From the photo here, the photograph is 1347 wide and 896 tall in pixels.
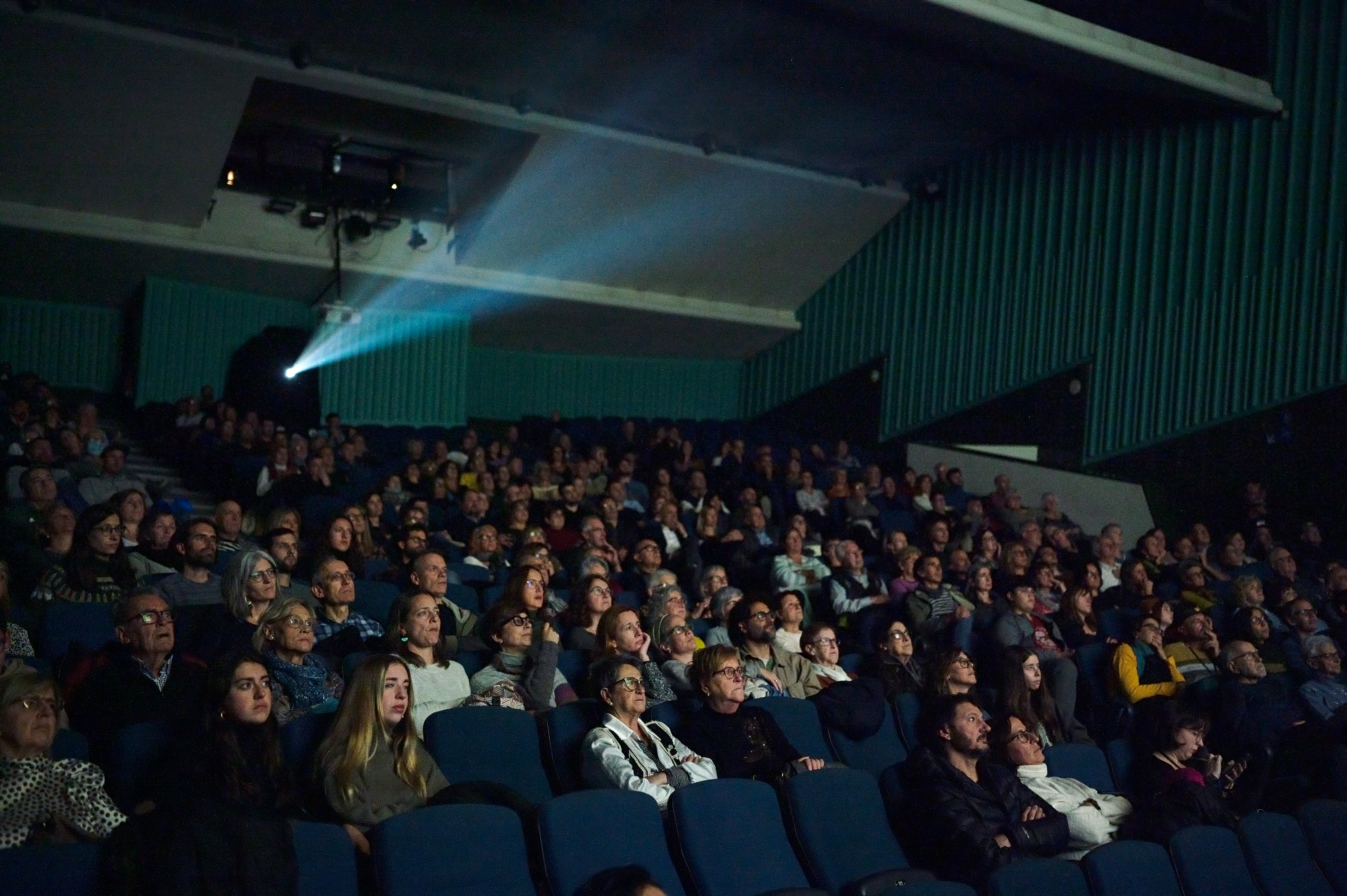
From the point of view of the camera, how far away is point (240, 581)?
10.0 feet

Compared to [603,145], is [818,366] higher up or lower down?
lower down

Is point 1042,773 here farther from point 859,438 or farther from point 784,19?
point 859,438

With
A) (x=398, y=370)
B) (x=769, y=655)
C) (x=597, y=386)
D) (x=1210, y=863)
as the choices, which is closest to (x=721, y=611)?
(x=769, y=655)

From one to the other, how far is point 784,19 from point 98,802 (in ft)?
16.6

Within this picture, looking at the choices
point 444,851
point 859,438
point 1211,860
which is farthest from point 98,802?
point 859,438

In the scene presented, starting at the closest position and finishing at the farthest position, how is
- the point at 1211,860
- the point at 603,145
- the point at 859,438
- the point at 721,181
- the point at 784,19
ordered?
the point at 1211,860
the point at 784,19
the point at 603,145
the point at 721,181
the point at 859,438

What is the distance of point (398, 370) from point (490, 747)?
637 cm

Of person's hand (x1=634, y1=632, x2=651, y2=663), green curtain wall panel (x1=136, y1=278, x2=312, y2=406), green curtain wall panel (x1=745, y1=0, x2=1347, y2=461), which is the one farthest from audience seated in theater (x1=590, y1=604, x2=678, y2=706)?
green curtain wall panel (x1=136, y1=278, x2=312, y2=406)

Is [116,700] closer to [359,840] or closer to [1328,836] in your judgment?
[359,840]

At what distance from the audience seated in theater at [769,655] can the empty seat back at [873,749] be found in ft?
0.88

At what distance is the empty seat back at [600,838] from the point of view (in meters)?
2.29

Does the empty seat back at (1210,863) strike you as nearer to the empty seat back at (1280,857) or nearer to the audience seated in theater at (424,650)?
the empty seat back at (1280,857)

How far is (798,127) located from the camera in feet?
25.2

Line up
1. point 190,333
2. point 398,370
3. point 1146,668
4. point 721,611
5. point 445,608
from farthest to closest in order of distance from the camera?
point 398,370
point 190,333
point 1146,668
point 721,611
point 445,608
